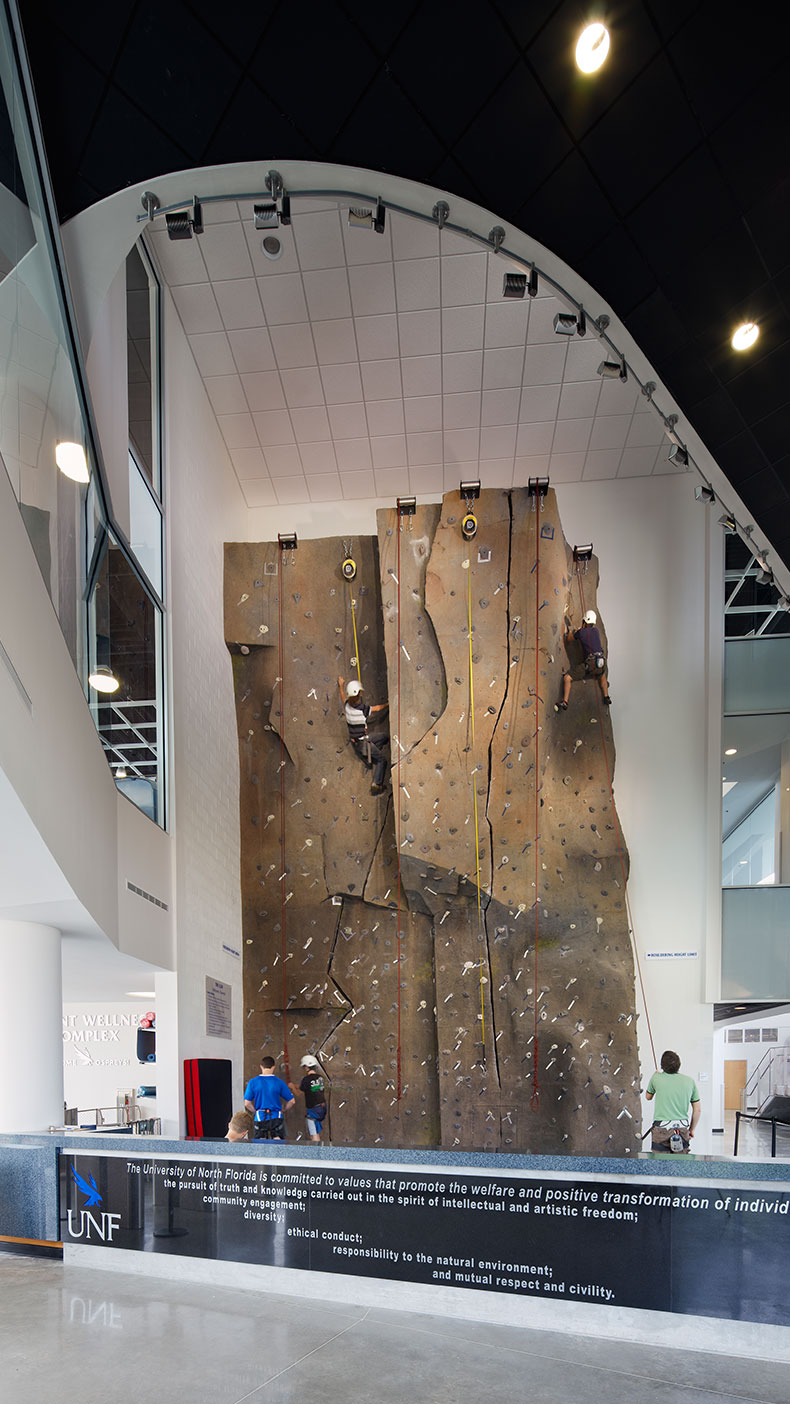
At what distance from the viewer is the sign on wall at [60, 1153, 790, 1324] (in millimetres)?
3826

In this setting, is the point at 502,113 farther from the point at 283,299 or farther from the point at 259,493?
the point at 259,493

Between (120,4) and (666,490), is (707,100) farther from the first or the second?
(666,490)

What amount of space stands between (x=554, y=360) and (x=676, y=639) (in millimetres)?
3669

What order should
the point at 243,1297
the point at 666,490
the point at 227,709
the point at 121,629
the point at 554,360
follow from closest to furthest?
the point at 243,1297, the point at 121,629, the point at 554,360, the point at 227,709, the point at 666,490

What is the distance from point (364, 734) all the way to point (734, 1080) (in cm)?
1428

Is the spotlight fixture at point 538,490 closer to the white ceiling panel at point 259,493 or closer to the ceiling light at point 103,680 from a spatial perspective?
the white ceiling panel at point 259,493

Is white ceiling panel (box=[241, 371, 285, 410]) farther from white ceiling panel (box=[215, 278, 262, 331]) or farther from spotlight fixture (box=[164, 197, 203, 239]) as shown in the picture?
spotlight fixture (box=[164, 197, 203, 239])

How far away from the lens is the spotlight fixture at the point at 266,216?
14.8 ft

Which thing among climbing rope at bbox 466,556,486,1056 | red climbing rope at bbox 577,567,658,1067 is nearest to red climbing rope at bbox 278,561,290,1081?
climbing rope at bbox 466,556,486,1056

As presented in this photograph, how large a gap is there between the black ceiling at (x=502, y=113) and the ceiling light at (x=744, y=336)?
0.05 m

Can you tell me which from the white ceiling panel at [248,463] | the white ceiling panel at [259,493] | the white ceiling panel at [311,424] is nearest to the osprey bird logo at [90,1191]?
the white ceiling panel at [311,424]

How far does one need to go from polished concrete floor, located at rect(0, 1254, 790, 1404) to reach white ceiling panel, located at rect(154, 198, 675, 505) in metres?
8.14

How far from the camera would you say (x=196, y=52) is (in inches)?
149

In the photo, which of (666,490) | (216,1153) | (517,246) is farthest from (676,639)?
(216,1153)
